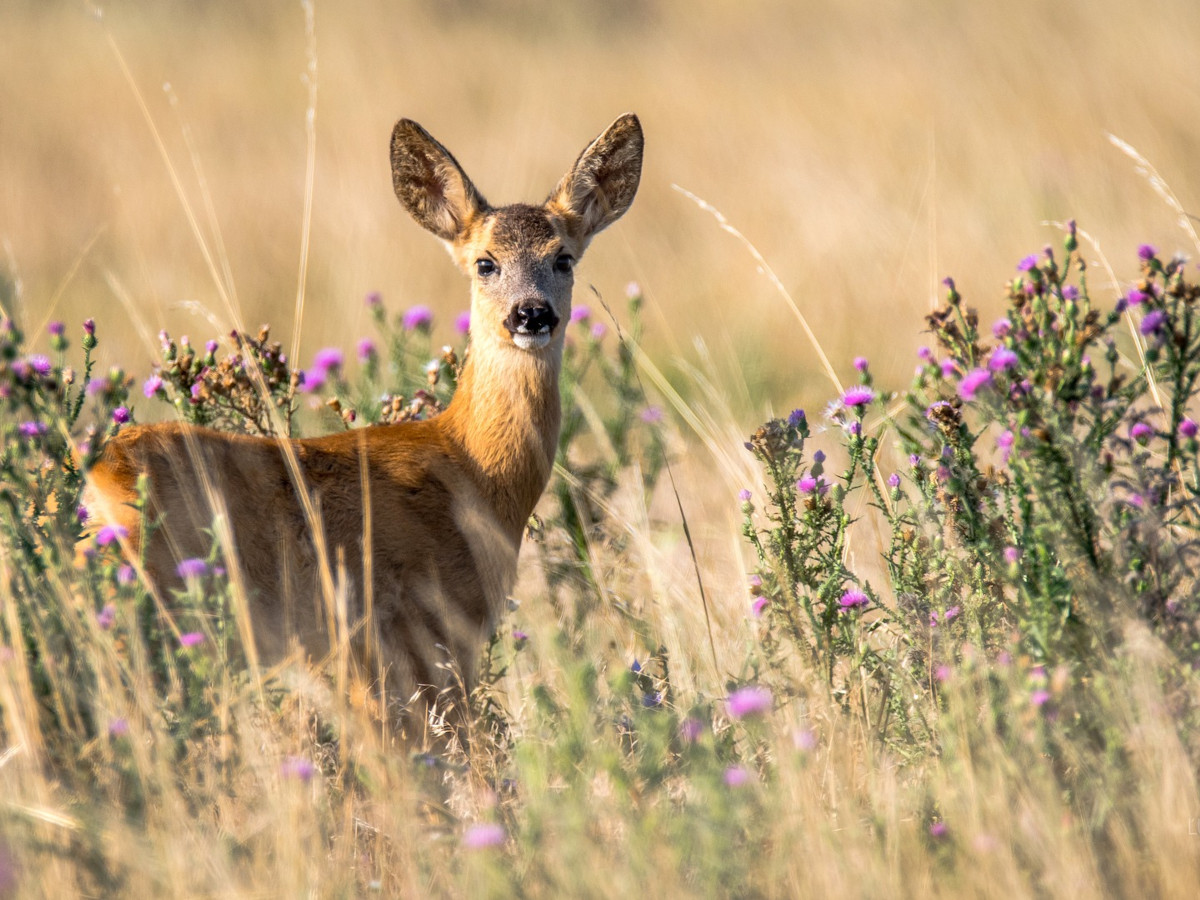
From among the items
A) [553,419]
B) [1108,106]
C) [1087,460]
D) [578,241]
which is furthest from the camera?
[1108,106]

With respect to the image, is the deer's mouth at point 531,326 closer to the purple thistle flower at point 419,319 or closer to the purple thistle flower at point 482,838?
the purple thistle flower at point 419,319

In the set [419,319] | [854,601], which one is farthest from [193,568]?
[419,319]

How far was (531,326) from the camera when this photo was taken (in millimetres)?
4910

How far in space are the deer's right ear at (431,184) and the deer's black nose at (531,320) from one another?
691 mm

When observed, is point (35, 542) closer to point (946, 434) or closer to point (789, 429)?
point (789, 429)

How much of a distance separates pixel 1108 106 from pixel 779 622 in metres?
9.04

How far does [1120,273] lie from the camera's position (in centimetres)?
894

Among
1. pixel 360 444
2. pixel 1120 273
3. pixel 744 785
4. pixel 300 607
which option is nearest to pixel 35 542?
Result: pixel 300 607

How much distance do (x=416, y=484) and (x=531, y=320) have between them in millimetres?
717

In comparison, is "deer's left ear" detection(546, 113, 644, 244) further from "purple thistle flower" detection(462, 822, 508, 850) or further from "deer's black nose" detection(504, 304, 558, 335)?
"purple thistle flower" detection(462, 822, 508, 850)

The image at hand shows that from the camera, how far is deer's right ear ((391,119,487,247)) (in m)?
5.35

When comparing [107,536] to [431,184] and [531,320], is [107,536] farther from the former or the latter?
[431,184]

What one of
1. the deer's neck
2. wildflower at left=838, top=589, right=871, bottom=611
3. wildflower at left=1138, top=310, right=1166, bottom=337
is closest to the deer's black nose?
the deer's neck

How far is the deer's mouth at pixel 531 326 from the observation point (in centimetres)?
491
